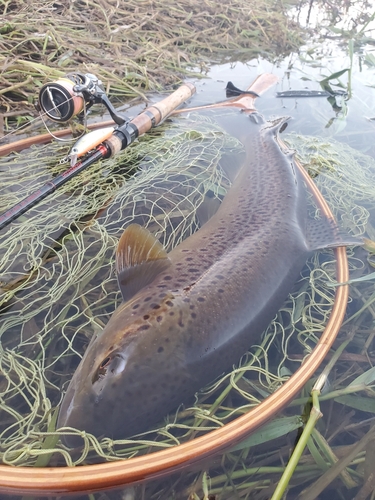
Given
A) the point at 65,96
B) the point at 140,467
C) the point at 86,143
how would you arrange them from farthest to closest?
1. the point at 65,96
2. the point at 86,143
3. the point at 140,467

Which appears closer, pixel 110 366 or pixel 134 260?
pixel 110 366

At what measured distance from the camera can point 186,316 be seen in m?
2.26

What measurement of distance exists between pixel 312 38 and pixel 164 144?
7.57m

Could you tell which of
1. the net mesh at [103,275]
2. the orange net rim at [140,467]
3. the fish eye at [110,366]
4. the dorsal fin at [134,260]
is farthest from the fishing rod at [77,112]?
the orange net rim at [140,467]

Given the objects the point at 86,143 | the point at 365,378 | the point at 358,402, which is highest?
the point at 86,143

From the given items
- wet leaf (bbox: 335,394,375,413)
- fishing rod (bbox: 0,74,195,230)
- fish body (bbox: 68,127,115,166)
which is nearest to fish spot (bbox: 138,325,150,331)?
wet leaf (bbox: 335,394,375,413)

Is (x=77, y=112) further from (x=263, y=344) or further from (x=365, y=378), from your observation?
(x=365, y=378)

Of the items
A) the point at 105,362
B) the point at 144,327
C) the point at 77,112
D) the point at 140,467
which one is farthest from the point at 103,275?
the point at 77,112

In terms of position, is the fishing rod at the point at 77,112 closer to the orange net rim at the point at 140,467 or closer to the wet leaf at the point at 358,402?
the orange net rim at the point at 140,467

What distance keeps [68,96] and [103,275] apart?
1.75m

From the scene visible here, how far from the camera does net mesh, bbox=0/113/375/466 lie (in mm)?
2092

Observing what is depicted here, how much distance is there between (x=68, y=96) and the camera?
11.6 feet

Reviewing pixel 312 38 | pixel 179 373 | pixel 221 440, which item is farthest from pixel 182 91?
pixel 312 38

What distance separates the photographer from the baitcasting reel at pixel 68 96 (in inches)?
139
